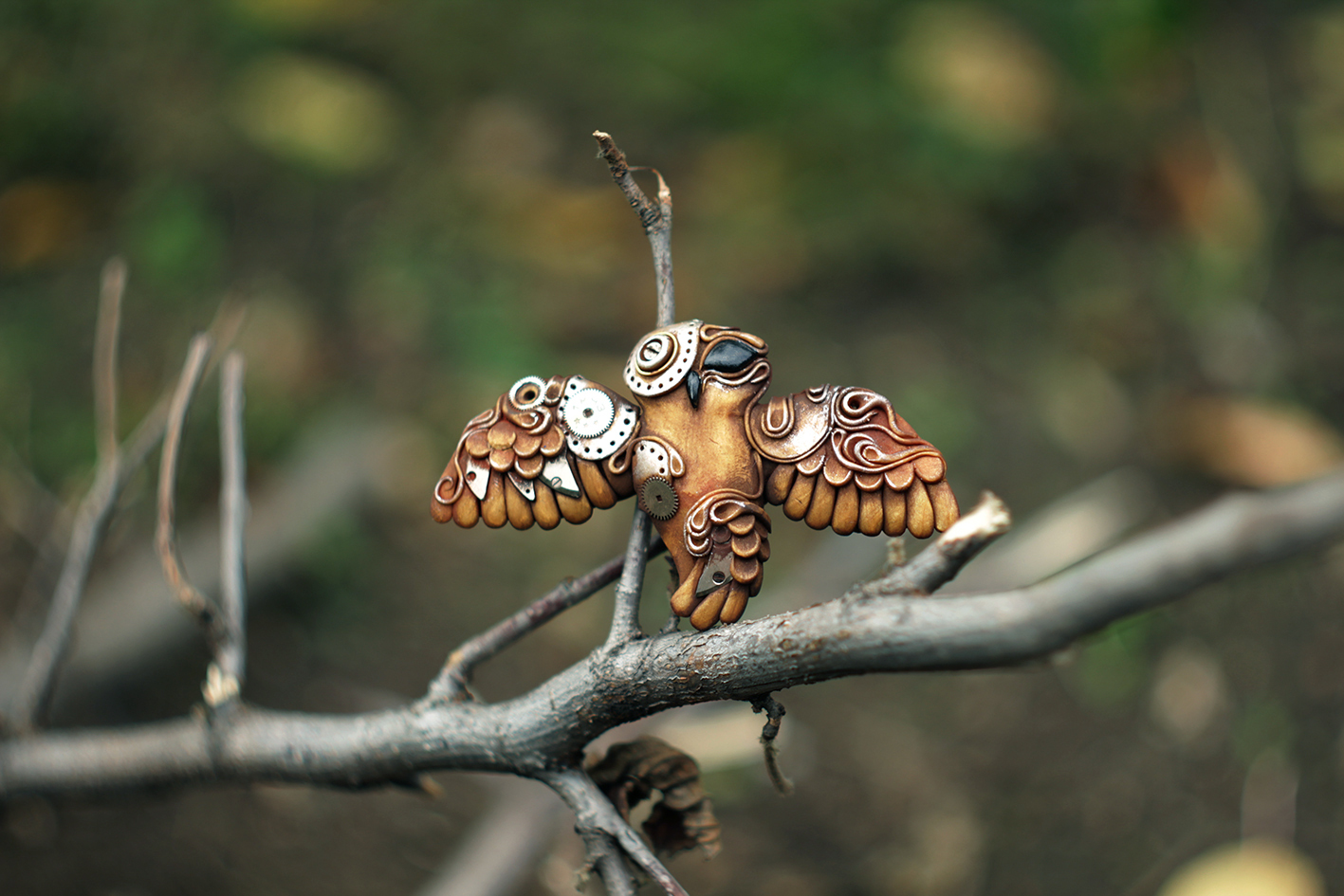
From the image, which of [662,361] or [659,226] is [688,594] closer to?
[662,361]

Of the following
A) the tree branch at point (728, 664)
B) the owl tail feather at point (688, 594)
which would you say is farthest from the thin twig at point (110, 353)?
the owl tail feather at point (688, 594)

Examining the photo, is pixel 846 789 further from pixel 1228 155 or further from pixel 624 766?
pixel 1228 155

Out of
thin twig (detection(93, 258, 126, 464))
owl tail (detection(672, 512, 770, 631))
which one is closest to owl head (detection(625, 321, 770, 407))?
owl tail (detection(672, 512, 770, 631))

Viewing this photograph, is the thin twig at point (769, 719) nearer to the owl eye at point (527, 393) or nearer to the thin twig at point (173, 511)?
the owl eye at point (527, 393)

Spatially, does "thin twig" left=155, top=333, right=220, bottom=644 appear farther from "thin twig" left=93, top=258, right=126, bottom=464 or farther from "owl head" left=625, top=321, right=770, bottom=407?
"owl head" left=625, top=321, right=770, bottom=407

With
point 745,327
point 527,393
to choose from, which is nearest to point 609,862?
point 527,393

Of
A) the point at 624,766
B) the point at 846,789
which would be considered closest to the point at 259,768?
the point at 624,766
